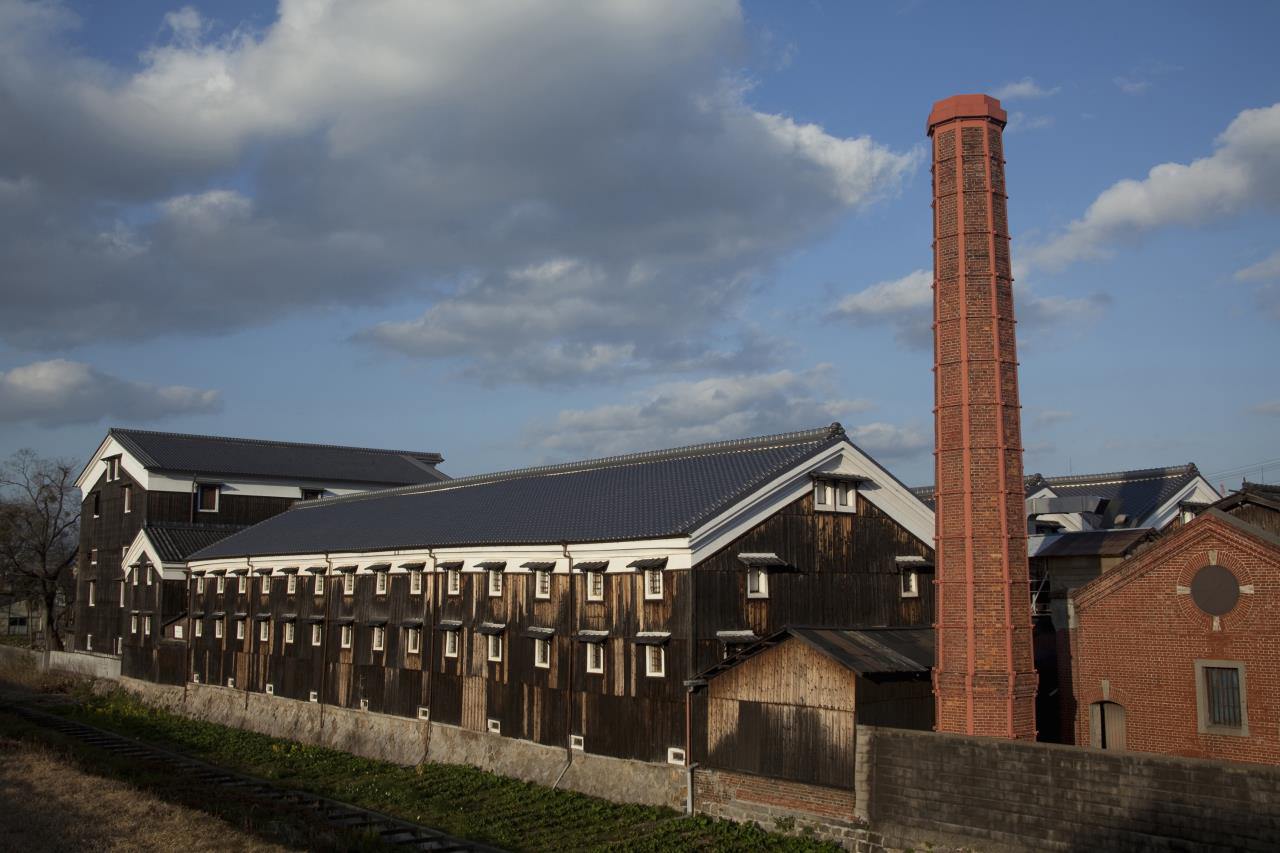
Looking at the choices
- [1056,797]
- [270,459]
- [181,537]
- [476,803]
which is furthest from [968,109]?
[270,459]

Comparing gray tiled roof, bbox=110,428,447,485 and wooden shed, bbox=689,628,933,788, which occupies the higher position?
gray tiled roof, bbox=110,428,447,485

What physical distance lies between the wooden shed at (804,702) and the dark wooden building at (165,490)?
1534 inches

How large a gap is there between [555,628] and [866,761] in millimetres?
11037

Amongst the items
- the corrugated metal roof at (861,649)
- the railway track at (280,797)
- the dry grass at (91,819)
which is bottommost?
the railway track at (280,797)

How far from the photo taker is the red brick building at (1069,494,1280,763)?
2280cm

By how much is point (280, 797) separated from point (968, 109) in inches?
1005

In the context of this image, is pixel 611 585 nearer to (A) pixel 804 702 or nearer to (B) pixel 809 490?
(B) pixel 809 490

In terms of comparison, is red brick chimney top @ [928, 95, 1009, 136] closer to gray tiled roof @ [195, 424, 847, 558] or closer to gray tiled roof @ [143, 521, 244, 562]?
gray tiled roof @ [195, 424, 847, 558]

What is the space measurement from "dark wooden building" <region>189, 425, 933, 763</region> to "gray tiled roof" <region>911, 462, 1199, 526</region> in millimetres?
12288

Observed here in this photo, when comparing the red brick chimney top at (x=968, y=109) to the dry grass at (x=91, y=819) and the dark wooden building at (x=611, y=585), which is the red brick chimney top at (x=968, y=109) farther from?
the dry grass at (x=91, y=819)

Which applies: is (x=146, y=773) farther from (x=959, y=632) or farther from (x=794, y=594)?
(x=959, y=632)

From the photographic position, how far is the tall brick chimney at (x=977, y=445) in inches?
915

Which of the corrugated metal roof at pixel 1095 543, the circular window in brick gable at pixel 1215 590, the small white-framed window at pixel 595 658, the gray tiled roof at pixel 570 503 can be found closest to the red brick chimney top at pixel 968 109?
the gray tiled roof at pixel 570 503

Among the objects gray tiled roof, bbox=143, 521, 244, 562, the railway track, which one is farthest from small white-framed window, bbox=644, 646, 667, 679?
gray tiled roof, bbox=143, 521, 244, 562
